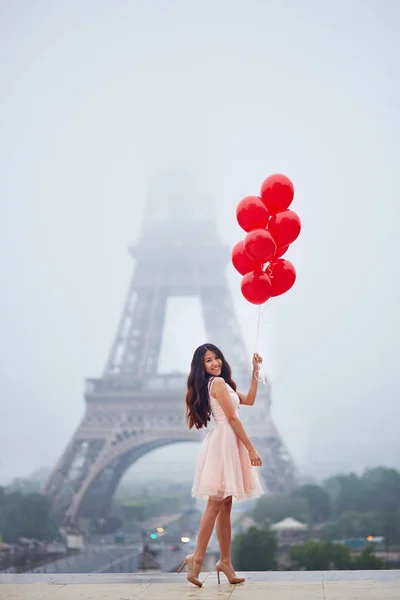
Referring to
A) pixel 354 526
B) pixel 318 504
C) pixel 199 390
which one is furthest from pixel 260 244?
pixel 318 504

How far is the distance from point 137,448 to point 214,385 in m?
14.1

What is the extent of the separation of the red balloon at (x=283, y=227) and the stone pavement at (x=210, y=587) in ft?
4.61

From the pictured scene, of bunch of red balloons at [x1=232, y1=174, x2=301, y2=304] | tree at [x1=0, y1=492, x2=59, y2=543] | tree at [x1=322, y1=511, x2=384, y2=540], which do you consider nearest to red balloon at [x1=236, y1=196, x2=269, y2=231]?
bunch of red balloons at [x1=232, y1=174, x2=301, y2=304]

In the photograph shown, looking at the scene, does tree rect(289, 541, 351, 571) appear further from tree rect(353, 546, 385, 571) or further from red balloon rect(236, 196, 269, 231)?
red balloon rect(236, 196, 269, 231)

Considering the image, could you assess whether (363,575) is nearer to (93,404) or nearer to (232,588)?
(232,588)

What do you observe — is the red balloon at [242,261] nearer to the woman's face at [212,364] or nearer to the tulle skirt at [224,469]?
the woman's face at [212,364]

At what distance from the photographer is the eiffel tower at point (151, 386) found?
1631cm

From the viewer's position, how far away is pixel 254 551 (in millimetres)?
16031

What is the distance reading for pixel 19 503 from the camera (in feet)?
58.5

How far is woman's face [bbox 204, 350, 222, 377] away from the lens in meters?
3.38

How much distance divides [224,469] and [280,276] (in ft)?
3.10

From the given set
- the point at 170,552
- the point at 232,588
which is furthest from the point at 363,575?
the point at 170,552

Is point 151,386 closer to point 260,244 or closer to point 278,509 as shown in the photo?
point 278,509

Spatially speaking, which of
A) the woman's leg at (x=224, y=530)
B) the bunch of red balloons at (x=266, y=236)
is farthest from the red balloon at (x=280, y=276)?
the woman's leg at (x=224, y=530)
